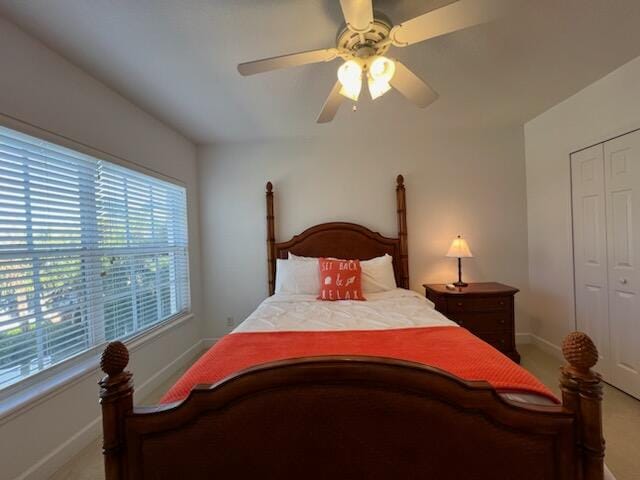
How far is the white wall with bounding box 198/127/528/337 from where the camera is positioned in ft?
11.2

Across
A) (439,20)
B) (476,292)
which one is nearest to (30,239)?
(439,20)

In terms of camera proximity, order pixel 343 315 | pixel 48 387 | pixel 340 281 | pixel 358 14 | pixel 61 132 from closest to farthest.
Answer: pixel 358 14, pixel 48 387, pixel 61 132, pixel 343 315, pixel 340 281

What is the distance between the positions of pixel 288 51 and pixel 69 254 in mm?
1868

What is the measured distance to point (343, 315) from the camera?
2.17 meters

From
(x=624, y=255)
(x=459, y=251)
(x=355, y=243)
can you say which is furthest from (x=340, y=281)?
(x=624, y=255)

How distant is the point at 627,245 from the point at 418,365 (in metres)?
2.44

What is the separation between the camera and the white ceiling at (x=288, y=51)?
153 cm

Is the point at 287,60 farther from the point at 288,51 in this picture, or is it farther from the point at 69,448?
the point at 69,448

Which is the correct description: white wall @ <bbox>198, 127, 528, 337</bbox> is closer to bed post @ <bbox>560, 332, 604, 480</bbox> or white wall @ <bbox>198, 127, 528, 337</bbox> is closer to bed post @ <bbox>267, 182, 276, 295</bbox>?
bed post @ <bbox>267, 182, 276, 295</bbox>

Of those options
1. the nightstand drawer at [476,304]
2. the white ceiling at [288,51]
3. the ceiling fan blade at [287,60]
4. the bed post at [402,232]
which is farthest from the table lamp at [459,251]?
the ceiling fan blade at [287,60]

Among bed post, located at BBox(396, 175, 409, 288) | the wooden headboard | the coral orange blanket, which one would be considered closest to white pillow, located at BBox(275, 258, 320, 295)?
the wooden headboard

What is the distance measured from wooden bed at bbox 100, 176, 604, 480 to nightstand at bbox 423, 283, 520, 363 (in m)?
2.00

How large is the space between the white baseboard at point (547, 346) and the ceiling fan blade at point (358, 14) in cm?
337

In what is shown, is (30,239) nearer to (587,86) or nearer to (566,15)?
(566,15)
